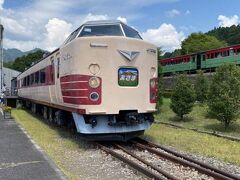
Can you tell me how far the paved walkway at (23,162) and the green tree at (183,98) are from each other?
32.3ft

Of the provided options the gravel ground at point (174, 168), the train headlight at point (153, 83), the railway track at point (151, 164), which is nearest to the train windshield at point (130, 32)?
the train headlight at point (153, 83)

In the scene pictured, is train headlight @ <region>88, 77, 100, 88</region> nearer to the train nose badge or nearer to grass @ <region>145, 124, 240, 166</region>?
the train nose badge

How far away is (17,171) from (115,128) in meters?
3.84

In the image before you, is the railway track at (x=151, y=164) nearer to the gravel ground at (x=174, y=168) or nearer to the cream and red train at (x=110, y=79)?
the gravel ground at (x=174, y=168)

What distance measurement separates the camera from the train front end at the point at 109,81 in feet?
36.9

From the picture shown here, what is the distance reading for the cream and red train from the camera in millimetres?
11234

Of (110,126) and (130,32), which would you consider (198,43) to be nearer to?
(130,32)

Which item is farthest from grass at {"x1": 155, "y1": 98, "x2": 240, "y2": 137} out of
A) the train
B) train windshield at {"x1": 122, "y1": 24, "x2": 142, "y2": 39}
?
the train

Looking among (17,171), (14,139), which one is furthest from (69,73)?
(17,171)

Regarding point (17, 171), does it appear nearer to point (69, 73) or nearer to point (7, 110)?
point (69, 73)

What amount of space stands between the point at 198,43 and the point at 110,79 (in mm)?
78530

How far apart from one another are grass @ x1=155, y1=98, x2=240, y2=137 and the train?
372 inches

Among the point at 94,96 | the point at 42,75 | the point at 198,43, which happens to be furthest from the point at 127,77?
the point at 198,43

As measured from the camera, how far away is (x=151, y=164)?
884 centimetres
